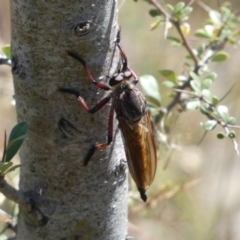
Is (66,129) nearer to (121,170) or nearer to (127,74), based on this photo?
(121,170)

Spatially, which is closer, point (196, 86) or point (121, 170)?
point (121, 170)

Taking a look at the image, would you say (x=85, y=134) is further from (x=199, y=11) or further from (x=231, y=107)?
(x=199, y=11)

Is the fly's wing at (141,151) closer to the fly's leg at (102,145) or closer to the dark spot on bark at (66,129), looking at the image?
the fly's leg at (102,145)

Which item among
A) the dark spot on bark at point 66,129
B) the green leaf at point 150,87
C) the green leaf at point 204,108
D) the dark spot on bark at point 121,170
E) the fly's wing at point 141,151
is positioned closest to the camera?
the dark spot on bark at point 66,129

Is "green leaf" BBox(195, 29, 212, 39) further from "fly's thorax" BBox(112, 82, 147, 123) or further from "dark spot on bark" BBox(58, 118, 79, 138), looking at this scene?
"dark spot on bark" BBox(58, 118, 79, 138)


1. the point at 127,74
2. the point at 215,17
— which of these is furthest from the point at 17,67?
the point at 215,17

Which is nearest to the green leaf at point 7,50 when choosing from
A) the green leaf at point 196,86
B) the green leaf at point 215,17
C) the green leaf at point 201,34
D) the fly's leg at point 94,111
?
the fly's leg at point 94,111
